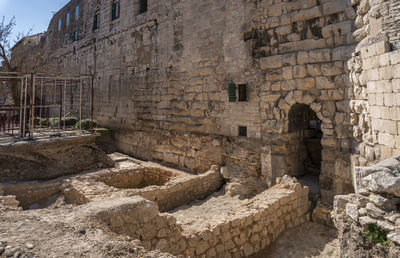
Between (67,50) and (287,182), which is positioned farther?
(67,50)

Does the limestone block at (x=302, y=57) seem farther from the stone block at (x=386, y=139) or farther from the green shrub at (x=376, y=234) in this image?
the green shrub at (x=376, y=234)

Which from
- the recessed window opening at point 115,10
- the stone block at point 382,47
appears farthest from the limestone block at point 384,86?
the recessed window opening at point 115,10

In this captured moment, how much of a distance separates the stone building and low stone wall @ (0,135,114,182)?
242cm

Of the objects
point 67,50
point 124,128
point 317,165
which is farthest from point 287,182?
point 67,50

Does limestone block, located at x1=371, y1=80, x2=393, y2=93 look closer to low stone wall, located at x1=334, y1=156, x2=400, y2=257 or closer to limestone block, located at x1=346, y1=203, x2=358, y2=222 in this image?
low stone wall, located at x1=334, y1=156, x2=400, y2=257

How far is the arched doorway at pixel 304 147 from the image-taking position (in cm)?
678

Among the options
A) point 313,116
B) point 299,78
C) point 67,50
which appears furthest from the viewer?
point 67,50

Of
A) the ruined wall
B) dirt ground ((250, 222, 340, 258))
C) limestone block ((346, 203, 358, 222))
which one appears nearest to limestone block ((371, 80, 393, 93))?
the ruined wall

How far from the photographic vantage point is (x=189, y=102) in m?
8.71

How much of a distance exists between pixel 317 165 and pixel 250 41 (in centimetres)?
399

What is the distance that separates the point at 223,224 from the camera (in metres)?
4.39

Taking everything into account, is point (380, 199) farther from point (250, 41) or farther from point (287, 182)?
point (250, 41)

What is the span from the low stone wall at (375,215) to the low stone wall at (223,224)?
2.00 meters

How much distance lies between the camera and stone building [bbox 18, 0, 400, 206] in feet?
15.7
